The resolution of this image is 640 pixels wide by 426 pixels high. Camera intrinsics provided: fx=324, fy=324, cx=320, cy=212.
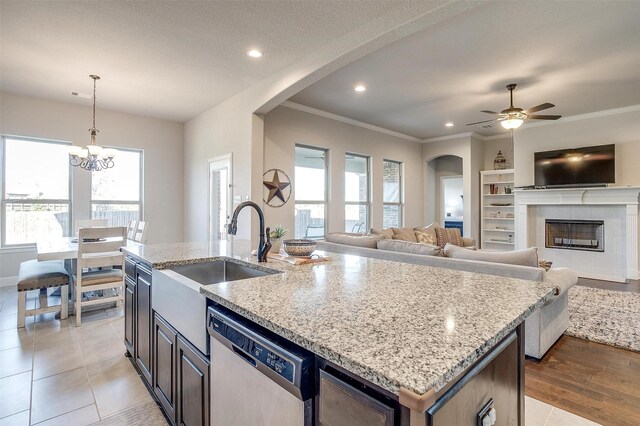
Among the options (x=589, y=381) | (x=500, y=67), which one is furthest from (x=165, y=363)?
(x=500, y=67)

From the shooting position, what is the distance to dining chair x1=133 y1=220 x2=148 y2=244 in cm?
418

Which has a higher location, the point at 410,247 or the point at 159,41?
the point at 159,41

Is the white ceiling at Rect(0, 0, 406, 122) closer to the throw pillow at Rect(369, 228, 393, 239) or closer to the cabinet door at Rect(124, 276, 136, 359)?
the cabinet door at Rect(124, 276, 136, 359)

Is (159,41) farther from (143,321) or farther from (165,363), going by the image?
(165,363)

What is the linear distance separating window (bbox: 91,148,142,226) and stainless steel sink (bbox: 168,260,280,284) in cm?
470

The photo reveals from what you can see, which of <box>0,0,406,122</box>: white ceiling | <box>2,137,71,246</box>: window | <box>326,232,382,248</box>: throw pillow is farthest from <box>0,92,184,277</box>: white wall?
<box>326,232,382,248</box>: throw pillow

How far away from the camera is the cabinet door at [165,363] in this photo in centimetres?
165

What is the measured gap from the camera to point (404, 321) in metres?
0.91

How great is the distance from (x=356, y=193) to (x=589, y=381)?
16.0 ft

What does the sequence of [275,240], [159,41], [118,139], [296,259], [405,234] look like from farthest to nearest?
[118,139] → [405,234] → [159,41] → [275,240] → [296,259]

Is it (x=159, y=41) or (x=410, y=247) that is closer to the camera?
(x=159, y=41)

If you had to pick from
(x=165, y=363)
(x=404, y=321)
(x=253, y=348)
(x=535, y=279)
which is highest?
(x=404, y=321)

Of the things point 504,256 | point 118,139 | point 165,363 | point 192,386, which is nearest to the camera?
point 192,386

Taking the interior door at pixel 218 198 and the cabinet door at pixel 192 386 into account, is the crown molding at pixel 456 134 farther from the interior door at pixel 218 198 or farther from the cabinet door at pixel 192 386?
the cabinet door at pixel 192 386
